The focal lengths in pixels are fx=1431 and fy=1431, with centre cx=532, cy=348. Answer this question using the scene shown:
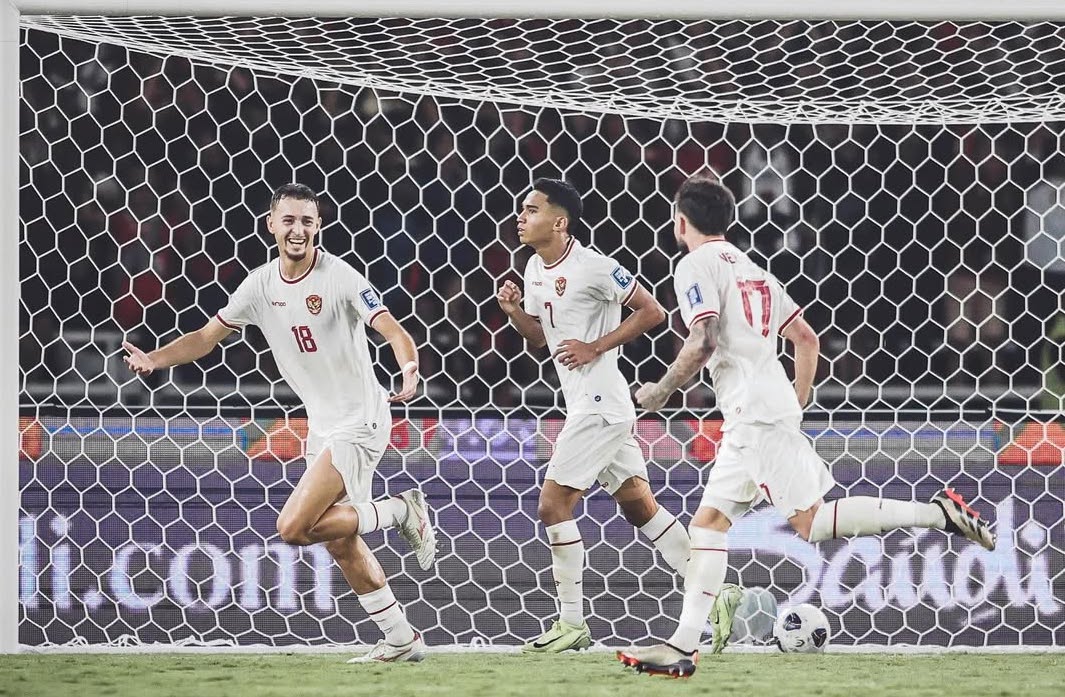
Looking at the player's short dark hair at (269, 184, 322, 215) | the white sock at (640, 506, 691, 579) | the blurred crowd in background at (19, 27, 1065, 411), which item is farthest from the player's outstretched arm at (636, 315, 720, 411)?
the blurred crowd in background at (19, 27, 1065, 411)

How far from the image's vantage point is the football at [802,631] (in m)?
4.47

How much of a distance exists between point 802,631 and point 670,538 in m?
0.50

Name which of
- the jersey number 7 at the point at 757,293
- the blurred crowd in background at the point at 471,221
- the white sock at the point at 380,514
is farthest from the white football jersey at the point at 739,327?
the blurred crowd in background at the point at 471,221

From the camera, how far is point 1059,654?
4.48m

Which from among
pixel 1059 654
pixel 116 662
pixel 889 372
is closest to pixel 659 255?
pixel 889 372

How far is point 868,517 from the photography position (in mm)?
4008

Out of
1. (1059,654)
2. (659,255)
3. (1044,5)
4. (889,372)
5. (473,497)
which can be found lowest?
(1059,654)

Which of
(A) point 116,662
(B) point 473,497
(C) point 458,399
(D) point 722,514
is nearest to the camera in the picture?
(D) point 722,514

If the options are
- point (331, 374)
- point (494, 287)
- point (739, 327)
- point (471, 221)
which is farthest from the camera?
point (471, 221)

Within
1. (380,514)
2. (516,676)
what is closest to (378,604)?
(380,514)

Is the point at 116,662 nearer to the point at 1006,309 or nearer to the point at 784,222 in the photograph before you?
the point at 784,222

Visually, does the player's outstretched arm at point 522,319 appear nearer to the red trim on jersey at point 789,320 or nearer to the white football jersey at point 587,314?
the white football jersey at point 587,314

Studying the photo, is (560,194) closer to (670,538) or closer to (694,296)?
(694,296)

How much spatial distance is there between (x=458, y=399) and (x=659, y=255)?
1254 mm
